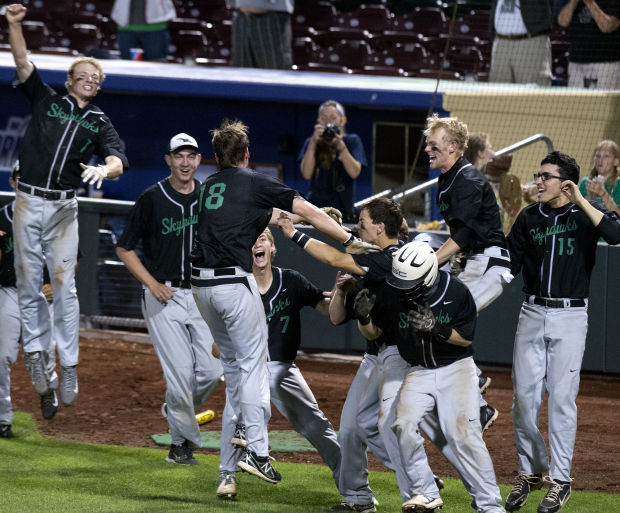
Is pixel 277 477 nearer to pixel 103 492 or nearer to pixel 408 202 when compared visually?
pixel 103 492

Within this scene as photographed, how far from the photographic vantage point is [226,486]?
6.70m

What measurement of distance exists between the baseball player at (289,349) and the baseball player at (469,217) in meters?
0.96

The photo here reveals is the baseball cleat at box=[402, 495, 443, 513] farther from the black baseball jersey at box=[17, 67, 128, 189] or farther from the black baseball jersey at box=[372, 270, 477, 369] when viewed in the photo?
the black baseball jersey at box=[17, 67, 128, 189]

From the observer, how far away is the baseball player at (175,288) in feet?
24.7

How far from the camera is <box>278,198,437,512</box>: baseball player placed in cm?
612

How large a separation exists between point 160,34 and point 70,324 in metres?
8.16

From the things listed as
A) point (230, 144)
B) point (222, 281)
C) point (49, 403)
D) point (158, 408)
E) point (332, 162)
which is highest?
point (230, 144)

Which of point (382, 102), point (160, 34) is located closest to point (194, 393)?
point (382, 102)

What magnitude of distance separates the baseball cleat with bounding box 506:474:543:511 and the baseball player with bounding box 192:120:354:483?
1.47 metres

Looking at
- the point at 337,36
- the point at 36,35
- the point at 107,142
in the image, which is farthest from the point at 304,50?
the point at 107,142

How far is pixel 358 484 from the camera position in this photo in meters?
6.48

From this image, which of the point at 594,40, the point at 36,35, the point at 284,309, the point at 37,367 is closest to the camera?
the point at 284,309

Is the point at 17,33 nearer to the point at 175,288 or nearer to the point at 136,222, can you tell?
the point at 136,222

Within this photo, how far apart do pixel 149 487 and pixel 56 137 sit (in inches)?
99.7
